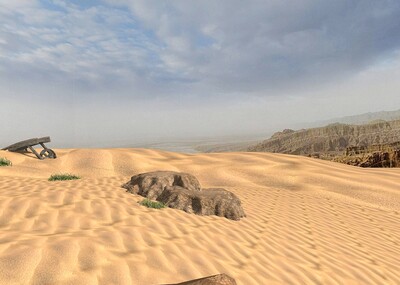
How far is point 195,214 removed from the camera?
6656 millimetres

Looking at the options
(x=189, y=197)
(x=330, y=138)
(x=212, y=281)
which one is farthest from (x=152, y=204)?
(x=330, y=138)

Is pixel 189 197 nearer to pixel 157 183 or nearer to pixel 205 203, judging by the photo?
pixel 205 203

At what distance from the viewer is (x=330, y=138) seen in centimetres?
8494

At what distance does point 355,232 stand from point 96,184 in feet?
22.0

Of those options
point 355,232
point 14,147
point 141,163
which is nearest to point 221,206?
point 355,232

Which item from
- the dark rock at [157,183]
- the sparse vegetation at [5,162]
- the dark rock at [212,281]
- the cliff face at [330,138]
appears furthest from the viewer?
the cliff face at [330,138]

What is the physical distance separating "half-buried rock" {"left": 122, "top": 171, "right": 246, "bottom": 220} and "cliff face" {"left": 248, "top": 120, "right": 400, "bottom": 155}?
71.3 meters

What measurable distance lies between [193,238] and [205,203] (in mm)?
1911

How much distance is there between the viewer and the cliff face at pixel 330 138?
261ft

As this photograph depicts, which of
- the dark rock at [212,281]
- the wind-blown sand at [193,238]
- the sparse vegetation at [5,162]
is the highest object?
the sparse vegetation at [5,162]

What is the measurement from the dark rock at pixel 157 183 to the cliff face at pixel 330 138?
70859 mm

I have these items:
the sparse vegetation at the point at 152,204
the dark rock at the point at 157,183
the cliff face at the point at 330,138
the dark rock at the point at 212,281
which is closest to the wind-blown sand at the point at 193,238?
the sparse vegetation at the point at 152,204

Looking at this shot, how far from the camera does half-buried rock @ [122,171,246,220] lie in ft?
22.5

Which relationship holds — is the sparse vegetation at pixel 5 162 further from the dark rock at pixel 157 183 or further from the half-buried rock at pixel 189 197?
the half-buried rock at pixel 189 197
